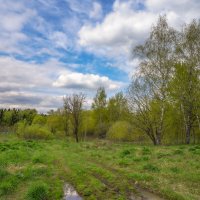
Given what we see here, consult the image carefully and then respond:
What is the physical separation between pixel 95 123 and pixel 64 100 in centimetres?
2761

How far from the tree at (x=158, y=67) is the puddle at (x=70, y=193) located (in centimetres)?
2107

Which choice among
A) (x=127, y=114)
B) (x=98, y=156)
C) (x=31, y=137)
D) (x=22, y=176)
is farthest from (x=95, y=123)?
(x=22, y=176)

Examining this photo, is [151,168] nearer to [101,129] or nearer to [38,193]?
[38,193]

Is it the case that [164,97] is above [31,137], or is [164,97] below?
above

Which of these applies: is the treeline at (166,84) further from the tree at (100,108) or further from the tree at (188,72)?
the tree at (100,108)

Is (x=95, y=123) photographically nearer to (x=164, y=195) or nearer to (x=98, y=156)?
(x=98, y=156)

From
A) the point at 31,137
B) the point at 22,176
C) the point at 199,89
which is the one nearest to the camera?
the point at 22,176

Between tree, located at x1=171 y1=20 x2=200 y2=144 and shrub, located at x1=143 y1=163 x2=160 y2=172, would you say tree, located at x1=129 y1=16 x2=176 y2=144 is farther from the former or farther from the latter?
shrub, located at x1=143 y1=163 x2=160 y2=172

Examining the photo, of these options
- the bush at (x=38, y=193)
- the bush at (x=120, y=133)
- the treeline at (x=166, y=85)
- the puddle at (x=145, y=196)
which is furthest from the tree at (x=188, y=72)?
the bush at (x=38, y=193)

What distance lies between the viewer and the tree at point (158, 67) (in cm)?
3020

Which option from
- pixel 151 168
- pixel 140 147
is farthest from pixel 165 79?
pixel 151 168

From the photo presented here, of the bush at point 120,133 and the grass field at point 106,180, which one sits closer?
the grass field at point 106,180

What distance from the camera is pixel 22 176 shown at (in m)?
11.9

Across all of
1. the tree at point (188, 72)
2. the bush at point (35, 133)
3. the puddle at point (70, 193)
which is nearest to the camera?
the puddle at point (70, 193)
